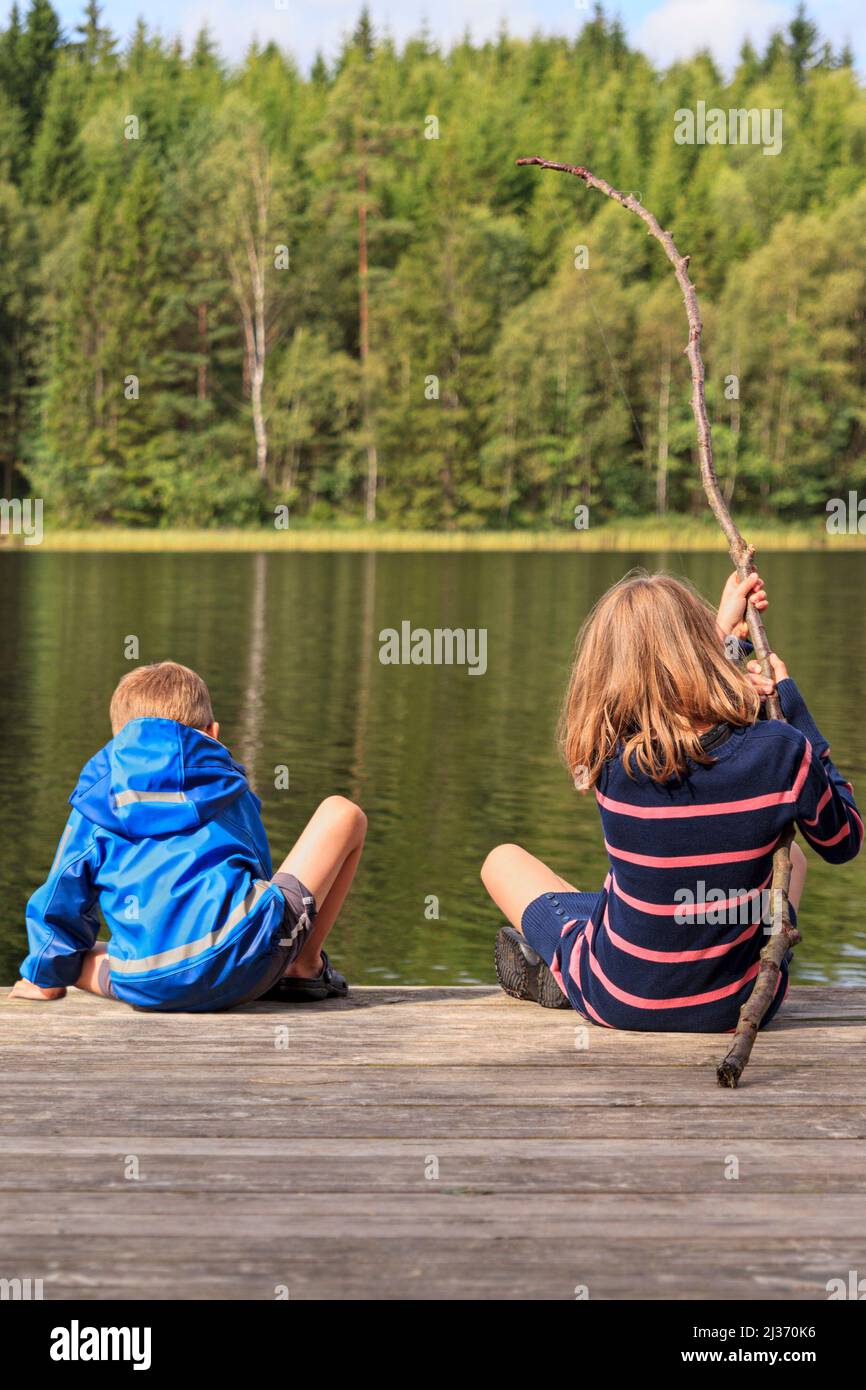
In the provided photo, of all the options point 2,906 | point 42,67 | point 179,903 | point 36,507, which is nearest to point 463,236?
point 36,507

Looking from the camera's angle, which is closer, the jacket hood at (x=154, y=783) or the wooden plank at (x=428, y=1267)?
the wooden plank at (x=428, y=1267)

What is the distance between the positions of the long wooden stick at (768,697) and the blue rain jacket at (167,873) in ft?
3.90

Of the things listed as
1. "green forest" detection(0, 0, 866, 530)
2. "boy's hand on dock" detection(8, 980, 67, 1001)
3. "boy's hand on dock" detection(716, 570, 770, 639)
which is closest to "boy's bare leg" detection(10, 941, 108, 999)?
"boy's hand on dock" detection(8, 980, 67, 1001)

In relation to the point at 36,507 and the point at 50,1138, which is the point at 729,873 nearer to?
the point at 50,1138

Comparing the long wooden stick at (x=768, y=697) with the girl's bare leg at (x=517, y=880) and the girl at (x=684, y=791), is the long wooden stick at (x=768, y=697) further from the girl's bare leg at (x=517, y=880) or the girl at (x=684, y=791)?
the girl's bare leg at (x=517, y=880)

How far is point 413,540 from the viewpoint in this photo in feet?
197

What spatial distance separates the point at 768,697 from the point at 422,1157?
1.41 m

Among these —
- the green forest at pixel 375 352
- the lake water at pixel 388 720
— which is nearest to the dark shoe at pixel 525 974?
the lake water at pixel 388 720

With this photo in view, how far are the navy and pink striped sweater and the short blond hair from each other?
1050mm

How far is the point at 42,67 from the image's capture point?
311 feet

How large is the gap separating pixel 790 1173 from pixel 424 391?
203ft

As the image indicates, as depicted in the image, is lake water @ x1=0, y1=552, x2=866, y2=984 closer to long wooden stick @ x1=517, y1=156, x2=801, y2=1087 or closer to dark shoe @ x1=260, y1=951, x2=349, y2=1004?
dark shoe @ x1=260, y1=951, x2=349, y2=1004

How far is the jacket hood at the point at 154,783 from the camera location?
4.24 m

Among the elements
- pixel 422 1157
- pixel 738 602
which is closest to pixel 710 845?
pixel 738 602
